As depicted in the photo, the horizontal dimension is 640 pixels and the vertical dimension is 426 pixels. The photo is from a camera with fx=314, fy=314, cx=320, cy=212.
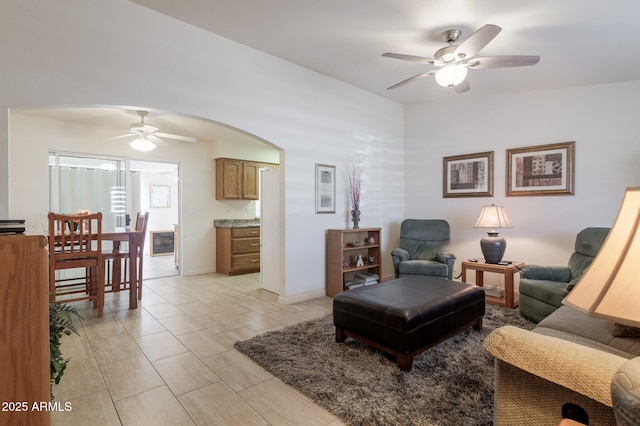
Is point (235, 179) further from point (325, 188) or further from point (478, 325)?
point (478, 325)

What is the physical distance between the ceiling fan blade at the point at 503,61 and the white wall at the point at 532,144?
1.97 meters

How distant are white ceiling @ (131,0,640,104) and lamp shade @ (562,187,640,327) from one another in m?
2.52

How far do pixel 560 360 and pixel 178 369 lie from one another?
7.82ft

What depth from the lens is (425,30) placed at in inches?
117

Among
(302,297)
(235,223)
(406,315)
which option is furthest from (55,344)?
(235,223)

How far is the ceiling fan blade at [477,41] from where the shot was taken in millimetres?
2209

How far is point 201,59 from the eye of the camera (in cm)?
321

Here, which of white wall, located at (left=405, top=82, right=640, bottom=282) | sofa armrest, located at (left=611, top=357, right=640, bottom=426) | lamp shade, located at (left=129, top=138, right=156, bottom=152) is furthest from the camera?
lamp shade, located at (left=129, top=138, right=156, bottom=152)

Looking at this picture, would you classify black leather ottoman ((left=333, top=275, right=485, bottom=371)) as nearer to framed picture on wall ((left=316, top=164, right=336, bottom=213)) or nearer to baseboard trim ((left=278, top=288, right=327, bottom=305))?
baseboard trim ((left=278, top=288, right=327, bottom=305))

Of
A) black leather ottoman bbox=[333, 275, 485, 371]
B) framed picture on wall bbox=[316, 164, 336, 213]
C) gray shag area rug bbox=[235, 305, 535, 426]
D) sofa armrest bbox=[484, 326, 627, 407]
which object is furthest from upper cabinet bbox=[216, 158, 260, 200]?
sofa armrest bbox=[484, 326, 627, 407]

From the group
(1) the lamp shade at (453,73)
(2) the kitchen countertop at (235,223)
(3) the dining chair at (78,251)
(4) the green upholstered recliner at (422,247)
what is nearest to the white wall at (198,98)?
(2) the kitchen countertop at (235,223)

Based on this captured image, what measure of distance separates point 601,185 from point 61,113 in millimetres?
7021

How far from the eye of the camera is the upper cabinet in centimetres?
606

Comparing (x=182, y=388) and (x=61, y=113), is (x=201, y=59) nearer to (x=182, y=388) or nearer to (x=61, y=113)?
(x=61, y=113)
